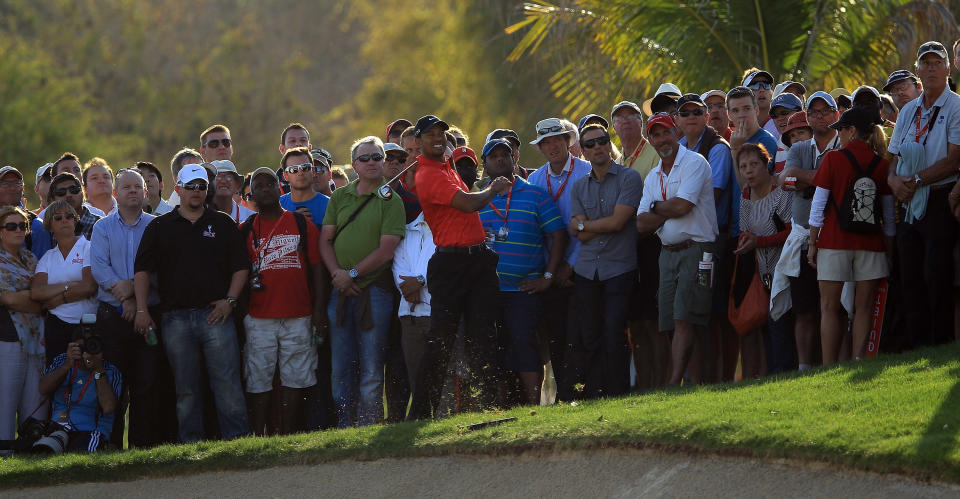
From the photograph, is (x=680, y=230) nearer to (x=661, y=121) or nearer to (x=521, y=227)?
(x=661, y=121)

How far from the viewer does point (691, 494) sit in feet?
24.8

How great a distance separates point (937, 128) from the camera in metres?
9.73

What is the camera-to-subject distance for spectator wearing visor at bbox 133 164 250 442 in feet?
36.5

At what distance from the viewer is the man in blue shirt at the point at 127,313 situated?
11.2 m

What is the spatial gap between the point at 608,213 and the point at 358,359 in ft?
8.57

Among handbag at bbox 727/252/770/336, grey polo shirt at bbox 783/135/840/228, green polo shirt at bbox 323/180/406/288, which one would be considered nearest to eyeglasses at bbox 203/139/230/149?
green polo shirt at bbox 323/180/406/288

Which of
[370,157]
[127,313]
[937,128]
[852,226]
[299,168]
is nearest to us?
[937,128]

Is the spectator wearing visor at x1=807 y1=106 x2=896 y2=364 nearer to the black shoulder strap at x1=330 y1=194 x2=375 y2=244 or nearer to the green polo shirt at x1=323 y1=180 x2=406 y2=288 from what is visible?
the green polo shirt at x1=323 y1=180 x2=406 y2=288

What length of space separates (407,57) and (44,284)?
33542 mm

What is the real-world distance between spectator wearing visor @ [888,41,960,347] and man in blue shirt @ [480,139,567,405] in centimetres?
300

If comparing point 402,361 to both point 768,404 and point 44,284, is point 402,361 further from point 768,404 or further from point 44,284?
point 768,404

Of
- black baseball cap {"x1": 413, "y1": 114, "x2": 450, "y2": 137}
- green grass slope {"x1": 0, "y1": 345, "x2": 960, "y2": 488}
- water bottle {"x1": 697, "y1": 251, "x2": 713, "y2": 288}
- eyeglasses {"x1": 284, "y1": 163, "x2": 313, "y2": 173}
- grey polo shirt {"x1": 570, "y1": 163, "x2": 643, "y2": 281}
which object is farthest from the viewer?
eyeglasses {"x1": 284, "y1": 163, "x2": 313, "y2": 173}

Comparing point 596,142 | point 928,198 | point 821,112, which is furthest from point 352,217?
point 928,198

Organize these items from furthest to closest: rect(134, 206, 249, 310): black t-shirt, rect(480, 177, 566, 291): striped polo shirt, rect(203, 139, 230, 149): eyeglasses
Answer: rect(203, 139, 230, 149): eyeglasses, rect(480, 177, 566, 291): striped polo shirt, rect(134, 206, 249, 310): black t-shirt
